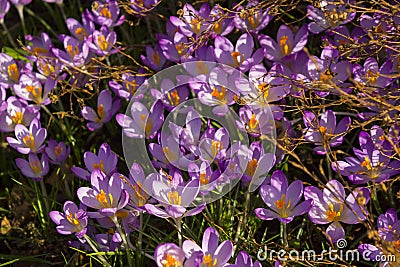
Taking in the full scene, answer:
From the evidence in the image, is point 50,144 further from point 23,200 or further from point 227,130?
point 227,130

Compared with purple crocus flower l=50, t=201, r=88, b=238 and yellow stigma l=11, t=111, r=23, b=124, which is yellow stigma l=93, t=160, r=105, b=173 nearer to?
purple crocus flower l=50, t=201, r=88, b=238

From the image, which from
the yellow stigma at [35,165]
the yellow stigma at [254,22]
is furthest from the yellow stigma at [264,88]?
the yellow stigma at [35,165]

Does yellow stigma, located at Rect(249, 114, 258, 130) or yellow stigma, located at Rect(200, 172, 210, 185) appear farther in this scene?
yellow stigma, located at Rect(249, 114, 258, 130)

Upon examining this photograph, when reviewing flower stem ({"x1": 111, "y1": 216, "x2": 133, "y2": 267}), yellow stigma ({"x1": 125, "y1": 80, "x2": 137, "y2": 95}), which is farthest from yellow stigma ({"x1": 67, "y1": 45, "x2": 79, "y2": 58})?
flower stem ({"x1": 111, "y1": 216, "x2": 133, "y2": 267})

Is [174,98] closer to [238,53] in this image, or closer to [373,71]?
[238,53]

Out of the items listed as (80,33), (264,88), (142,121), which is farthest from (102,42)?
(264,88)

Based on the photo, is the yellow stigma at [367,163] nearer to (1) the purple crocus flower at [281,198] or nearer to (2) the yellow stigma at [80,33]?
(1) the purple crocus flower at [281,198]
